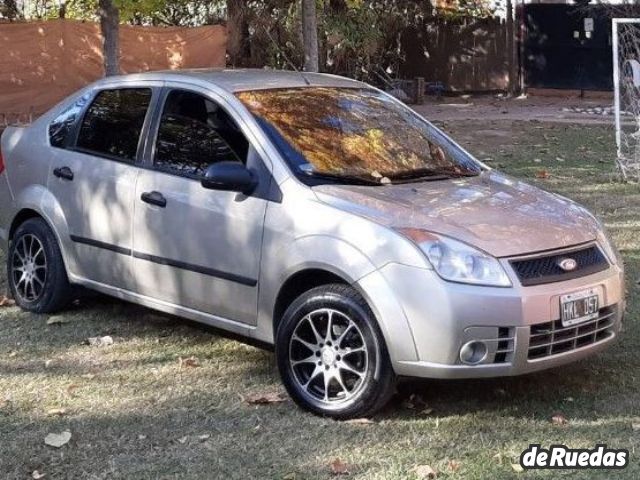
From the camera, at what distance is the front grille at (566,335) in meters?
4.63

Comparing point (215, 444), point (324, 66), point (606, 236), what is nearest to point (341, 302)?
point (215, 444)

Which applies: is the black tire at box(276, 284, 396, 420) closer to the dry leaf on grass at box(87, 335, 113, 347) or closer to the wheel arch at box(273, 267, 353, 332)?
the wheel arch at box(273, 267, 353, 332)

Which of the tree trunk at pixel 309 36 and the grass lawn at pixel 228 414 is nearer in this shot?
the grass lawn at pixel 228 414

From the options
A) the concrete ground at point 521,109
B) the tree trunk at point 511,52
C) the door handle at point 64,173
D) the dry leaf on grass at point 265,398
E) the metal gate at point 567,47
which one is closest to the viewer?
the dry leaf on grass at point 265,398

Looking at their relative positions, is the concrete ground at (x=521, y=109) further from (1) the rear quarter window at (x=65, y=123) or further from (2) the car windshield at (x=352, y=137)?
(1) the rear quarter window at (x=65, y=123)

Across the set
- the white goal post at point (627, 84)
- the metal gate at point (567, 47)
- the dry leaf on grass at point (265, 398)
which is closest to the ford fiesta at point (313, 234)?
the dry leaf on grass at point (265, 398)

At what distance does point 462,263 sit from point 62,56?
48.8ft

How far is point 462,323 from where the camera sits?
4473 millimetres

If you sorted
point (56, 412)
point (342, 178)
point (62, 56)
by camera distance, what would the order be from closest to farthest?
point (56, 412)
point (342, 178)
point (62, 56)

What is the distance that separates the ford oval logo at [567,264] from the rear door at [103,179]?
97.0 inches

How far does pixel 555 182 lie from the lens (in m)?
11.6

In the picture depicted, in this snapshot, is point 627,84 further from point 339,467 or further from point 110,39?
point 339,467

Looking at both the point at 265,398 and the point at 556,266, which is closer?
the point at 556,266

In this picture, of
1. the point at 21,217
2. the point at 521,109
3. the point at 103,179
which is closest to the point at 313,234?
the point at 103,179
